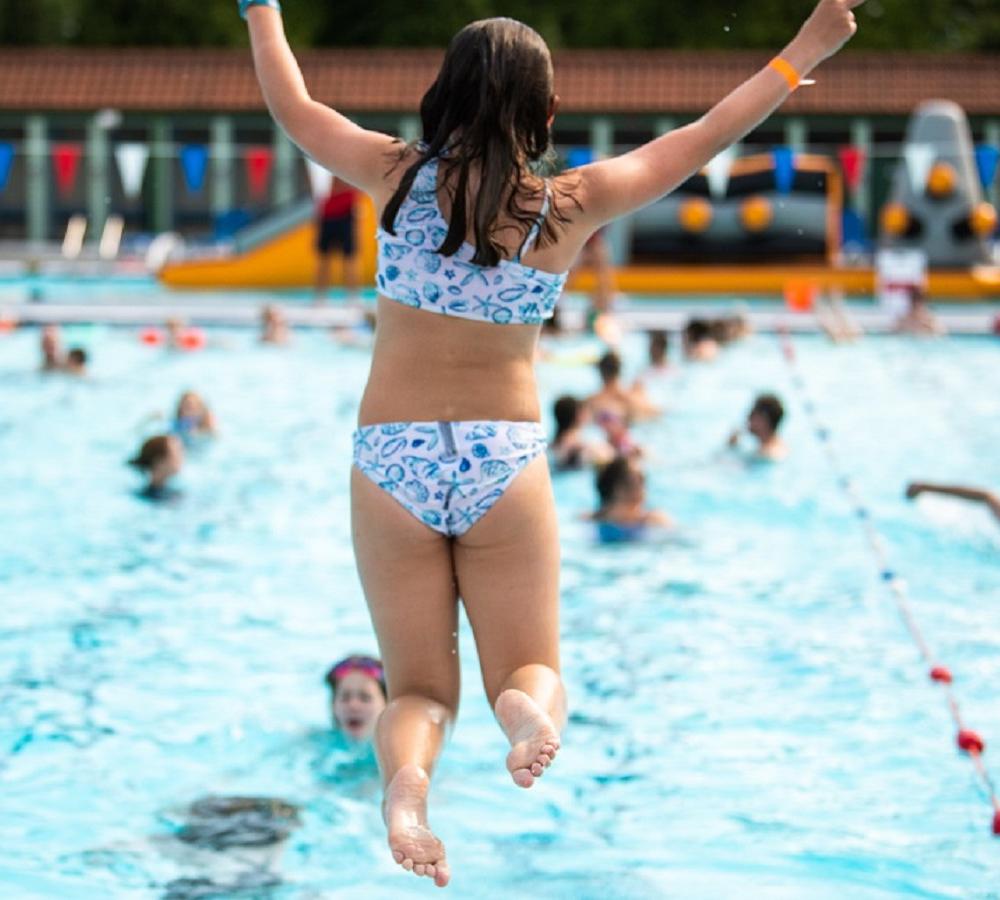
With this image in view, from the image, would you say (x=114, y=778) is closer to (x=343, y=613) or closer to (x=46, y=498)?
(x=343, y=613)

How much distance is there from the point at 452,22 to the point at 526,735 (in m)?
27.9

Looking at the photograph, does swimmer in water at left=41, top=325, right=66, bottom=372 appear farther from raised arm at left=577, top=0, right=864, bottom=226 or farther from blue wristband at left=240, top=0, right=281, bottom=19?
raised arm at left=577, top=0, right=864, bottom=226

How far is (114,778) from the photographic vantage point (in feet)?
16.6

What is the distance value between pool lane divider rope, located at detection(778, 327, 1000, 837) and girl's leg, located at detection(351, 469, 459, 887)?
1.99 metres

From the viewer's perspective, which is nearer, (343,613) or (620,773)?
(620,773)

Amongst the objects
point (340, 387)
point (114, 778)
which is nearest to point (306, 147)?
point (114, 778)

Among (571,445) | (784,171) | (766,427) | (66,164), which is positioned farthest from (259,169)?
(766,427)

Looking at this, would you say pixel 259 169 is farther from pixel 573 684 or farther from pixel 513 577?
pixel 513 577

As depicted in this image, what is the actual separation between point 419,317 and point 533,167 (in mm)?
340

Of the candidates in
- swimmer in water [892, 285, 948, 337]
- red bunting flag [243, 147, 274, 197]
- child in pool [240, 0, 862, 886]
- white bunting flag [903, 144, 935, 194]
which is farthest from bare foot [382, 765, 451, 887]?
red bunting flag [243, 147, 274, 197]

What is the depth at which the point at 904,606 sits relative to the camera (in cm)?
682

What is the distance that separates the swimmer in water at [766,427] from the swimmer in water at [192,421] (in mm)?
3221

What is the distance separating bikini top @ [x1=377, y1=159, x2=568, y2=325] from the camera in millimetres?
3062

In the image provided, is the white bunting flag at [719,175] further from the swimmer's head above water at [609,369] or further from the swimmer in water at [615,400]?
the swimmer's head above water at [609,369]
